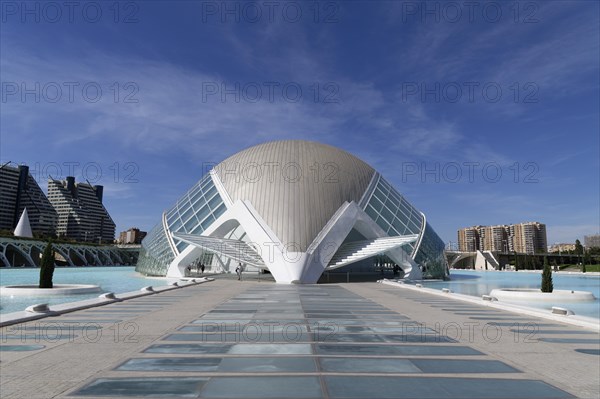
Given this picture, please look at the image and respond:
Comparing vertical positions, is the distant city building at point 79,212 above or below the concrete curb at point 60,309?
above

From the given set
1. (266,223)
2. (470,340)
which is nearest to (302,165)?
(266,223)

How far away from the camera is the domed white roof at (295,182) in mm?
30641

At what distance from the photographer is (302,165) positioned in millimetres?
35250

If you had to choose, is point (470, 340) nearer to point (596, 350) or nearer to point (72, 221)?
point (596, 350)

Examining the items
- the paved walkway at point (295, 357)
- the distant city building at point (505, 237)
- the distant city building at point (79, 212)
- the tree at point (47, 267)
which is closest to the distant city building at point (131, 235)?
the distant city building at point (79, 212)

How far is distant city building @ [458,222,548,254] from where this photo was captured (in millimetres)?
156375

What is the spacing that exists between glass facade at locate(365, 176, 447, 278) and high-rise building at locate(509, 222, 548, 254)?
437 feet

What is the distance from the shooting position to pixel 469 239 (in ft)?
Result: 536

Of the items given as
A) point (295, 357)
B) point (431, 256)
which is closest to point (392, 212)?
point (431, 256)

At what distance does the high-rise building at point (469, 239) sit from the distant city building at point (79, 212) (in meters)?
120

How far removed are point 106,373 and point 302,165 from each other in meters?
30.2

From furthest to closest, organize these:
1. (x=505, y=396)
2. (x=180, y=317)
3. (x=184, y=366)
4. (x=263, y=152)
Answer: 1. (x=263, y=152)
2. (x=180, y=317)
3. (x=184, y=366)
4. (x=505, y=396)

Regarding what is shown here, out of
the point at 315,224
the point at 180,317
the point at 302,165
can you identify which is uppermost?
the point at 302,165

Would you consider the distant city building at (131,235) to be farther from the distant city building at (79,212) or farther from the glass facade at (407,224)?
the glass facade at (407,224)
